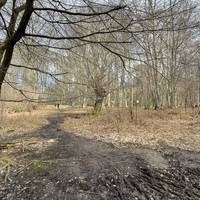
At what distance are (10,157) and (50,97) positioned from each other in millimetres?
3340

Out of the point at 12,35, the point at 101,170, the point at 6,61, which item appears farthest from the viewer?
the point at 101,170

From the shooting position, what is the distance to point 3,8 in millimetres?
5469

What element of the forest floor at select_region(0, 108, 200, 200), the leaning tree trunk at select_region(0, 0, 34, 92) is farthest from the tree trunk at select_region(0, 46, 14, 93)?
the forest floor at select_region(0, 108, 200, 200)

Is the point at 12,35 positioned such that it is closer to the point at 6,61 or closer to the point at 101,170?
the point at 6,61

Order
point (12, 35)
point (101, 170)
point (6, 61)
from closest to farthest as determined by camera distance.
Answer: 1. point (12, 35)
2. point (6, 61)
3. point (101, 170)

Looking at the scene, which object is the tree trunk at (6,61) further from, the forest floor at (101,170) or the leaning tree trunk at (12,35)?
the forest floor at (101,170)

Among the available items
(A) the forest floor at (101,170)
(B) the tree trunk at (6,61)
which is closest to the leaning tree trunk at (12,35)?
(B) the tree trunk at (6,61)

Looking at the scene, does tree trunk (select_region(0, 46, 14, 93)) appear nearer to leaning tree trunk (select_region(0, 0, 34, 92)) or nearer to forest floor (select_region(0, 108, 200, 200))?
leaning tree trunk (select_region(0, 0, 34, 92))

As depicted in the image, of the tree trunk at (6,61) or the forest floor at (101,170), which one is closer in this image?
the forest floor at (101,170)

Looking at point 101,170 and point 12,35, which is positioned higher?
point 12,35

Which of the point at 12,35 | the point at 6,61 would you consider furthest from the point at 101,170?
the point at 12,35

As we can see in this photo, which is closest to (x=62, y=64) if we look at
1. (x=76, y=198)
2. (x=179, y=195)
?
(x=76, y=198)

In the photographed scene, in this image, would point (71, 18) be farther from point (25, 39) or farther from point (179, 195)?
point (179, 195)

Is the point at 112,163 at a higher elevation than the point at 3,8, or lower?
lower
